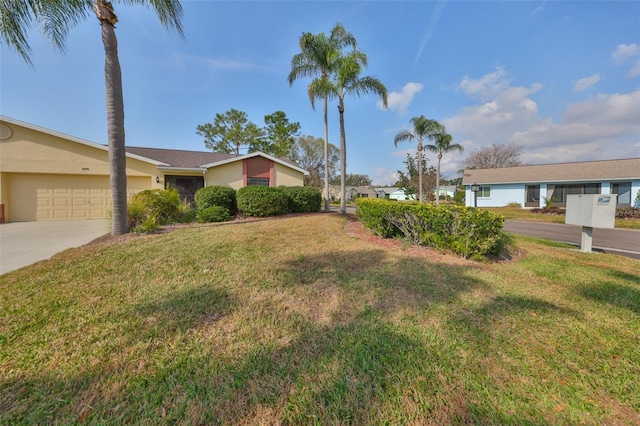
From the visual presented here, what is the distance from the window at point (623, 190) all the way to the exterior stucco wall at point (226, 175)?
2975cm

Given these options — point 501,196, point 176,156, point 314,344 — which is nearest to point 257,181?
point 176,156

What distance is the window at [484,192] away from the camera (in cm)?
2702

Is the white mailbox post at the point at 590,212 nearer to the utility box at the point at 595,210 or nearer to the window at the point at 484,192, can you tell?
the utility box at the point at 595,210

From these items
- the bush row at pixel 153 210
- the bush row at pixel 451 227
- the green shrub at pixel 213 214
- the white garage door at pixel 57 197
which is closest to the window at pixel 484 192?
the bush row at pixel 451 227

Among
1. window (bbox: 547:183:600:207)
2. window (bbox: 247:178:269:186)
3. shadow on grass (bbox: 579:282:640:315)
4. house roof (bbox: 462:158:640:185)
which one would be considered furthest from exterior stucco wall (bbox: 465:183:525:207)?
shadow on grass (bbox: 579:282:640:315)

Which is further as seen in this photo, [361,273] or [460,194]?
[460,194]

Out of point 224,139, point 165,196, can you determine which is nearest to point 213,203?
point 165,196

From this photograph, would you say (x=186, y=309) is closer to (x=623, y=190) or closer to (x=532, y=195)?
(x=532, y=195)

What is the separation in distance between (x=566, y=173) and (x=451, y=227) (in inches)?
1037

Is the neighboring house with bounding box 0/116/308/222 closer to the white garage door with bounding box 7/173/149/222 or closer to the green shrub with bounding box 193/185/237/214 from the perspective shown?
the white garage door with bounding box 7/173/149/222

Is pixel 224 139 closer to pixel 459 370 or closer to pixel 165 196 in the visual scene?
pixel 165 196

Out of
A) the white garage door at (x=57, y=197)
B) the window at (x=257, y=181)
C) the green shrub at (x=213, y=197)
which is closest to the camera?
the green shrub at (x=213, y=197)

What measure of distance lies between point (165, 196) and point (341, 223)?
23.0 ft

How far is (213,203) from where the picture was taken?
11125 millimetres
